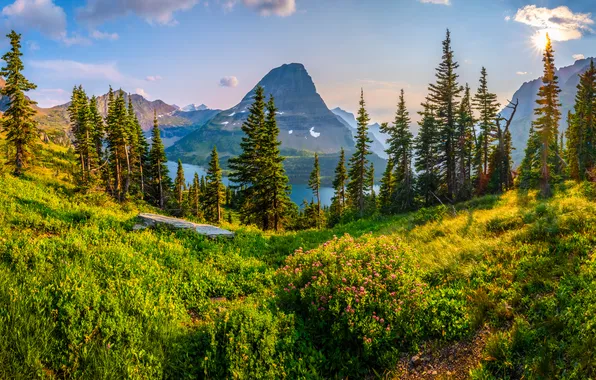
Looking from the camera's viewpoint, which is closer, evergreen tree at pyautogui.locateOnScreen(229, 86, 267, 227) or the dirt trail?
the dirt trail

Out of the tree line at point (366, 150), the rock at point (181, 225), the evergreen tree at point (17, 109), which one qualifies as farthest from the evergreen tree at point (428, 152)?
the evergreen tree at point (17, 109)

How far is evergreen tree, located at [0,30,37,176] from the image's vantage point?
23438mm

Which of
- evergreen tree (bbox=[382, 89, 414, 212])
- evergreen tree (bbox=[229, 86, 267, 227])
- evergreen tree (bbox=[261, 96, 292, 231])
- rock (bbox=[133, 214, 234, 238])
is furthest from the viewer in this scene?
evergreen tree (bbox=[382, 89, 414, 212])

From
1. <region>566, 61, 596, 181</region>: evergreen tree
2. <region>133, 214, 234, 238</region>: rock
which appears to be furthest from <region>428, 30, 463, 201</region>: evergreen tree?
<region>133, 214, 234, 238</region>: rock

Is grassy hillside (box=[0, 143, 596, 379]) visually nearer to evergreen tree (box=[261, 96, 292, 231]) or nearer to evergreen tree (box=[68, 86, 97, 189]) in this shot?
evergreen tree (box=[261, 96, 292, 231])

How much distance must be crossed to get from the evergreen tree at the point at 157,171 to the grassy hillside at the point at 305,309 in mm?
41846

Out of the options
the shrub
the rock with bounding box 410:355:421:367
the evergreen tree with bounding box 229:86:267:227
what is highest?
the evergreen tree with bounding box 229:86:267:227

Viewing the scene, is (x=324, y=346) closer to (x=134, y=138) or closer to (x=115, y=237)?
(x=115, y=237)

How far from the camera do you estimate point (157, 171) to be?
50.4 m

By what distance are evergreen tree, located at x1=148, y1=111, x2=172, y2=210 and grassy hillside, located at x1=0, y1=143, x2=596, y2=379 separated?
41.8m

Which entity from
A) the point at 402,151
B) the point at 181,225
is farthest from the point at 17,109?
the point at 402,151

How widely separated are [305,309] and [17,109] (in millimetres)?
30568

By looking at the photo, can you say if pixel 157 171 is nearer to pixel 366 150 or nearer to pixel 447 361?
pixel 366 150

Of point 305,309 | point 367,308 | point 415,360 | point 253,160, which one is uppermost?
point 253,160
